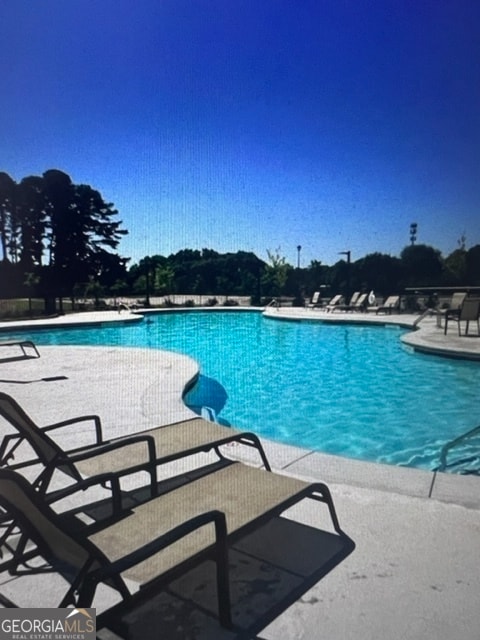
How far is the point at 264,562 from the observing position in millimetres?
1784

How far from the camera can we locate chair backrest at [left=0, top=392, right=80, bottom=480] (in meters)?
Result: 1.97

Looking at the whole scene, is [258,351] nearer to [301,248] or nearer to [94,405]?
[94,405]

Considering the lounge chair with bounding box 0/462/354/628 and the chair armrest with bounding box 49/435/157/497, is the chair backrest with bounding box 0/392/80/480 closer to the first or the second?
the chair armrest with bounding box 49/435/157/497

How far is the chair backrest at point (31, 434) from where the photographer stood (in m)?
1.97

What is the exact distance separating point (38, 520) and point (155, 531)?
1.38 feet

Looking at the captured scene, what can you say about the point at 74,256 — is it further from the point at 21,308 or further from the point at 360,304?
the point at 360,304

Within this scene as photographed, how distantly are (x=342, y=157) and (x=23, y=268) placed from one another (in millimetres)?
16789

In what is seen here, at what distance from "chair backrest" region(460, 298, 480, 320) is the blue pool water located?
56.8 inches

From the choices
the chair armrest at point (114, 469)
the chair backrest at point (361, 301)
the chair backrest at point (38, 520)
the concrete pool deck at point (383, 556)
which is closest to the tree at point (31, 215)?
the chair backrest at point (361, 301)

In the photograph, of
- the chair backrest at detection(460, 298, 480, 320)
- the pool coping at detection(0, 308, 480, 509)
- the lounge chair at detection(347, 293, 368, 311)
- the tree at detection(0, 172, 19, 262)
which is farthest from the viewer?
Result: the tree at detection(0, 172, 19, 262)

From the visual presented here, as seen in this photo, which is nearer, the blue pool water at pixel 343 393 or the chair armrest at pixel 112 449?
the chair armrest at pixel 112 449

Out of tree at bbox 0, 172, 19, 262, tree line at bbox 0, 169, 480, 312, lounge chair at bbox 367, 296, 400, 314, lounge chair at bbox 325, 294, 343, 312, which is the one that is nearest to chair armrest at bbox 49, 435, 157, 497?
tree line at bbox 0, 169, 480, 312

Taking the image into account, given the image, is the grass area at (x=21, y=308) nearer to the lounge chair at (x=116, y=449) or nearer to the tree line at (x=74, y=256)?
the tree line at (x=74, y=256)

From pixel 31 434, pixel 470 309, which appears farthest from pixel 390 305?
pixel 31 434
